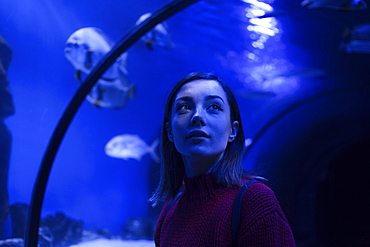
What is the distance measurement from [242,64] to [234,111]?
27.2 ft

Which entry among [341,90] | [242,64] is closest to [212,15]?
[242,64]

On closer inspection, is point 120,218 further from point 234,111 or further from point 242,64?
point 234,111

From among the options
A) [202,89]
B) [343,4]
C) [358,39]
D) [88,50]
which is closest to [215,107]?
[202,89]

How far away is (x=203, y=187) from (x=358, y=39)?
22.9 ft

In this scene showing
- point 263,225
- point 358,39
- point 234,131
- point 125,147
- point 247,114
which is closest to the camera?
point 263,225

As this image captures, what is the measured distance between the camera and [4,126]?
114 inches

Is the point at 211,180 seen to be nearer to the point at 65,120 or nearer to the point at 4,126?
the point at 65,120

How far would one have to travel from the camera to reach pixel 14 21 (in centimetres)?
330

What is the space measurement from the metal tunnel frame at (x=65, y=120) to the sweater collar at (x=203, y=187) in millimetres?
1215

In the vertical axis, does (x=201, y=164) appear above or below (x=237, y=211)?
above

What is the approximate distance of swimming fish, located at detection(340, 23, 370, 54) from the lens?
21.0ft

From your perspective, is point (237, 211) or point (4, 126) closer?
point (237, 211)

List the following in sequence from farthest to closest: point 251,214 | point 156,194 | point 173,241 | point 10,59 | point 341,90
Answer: point 341,90
point 10,59
point 156,194
point 173,241
point 251,214

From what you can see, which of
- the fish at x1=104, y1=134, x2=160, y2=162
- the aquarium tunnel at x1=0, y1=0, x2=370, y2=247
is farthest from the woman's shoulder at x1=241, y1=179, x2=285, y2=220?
the fish at x1=104, y1=134, x2=160, y2=162
